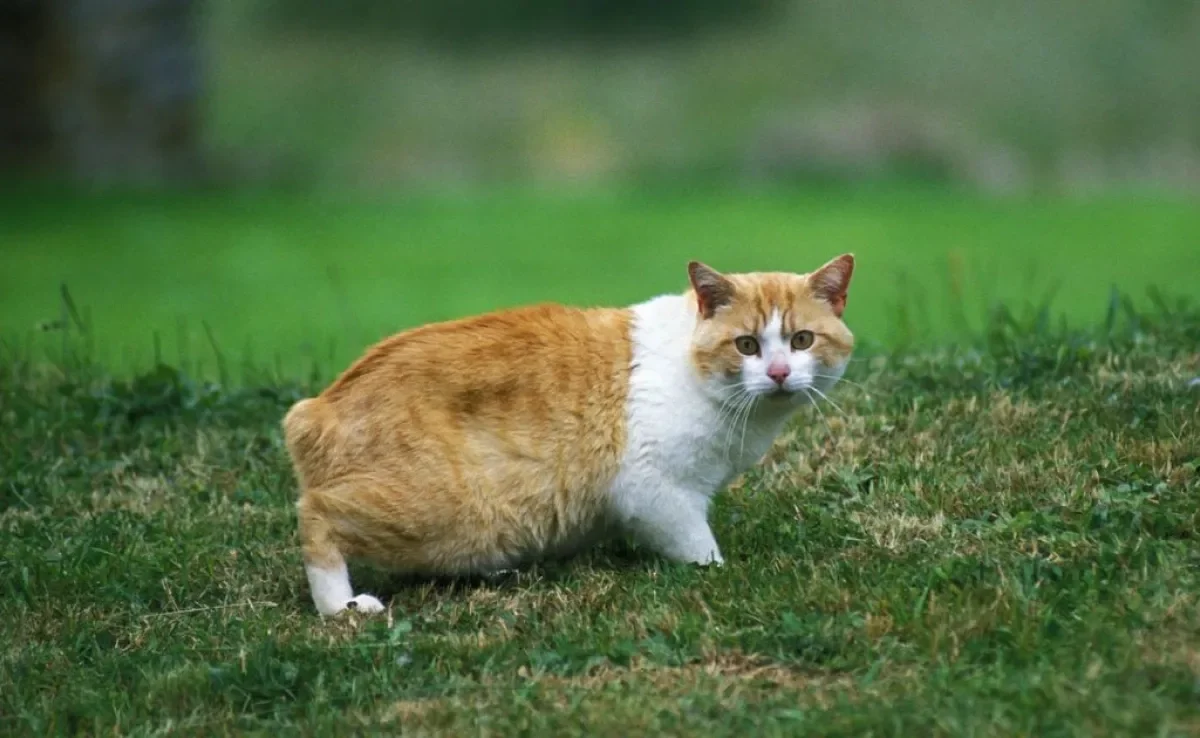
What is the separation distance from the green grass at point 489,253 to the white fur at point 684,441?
470cm

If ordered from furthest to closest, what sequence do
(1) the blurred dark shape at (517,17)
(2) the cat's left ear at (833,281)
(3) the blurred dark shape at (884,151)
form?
(1) the blurred dark shape at (517,17) < (3) the blurred dark shape at (884,151) < (2) the cat's left ear at (833,281)

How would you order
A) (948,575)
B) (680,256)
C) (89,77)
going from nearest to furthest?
(948,575) → (680,256) → (89,77)

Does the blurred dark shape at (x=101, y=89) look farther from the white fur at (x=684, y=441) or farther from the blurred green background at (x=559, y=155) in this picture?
the white fur at (x=684, y=441)

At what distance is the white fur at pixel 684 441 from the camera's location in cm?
478

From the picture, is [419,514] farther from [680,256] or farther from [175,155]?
[175,155]

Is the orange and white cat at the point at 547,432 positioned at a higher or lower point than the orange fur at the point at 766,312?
lower

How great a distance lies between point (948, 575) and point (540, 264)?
8998 millimetres

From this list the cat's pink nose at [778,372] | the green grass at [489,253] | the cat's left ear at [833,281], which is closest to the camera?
the cat's pink nose at [778,372]

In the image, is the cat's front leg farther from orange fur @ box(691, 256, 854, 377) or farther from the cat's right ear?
the cat's right ear

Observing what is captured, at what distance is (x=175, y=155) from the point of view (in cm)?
1527

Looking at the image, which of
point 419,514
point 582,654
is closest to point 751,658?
point 582,654

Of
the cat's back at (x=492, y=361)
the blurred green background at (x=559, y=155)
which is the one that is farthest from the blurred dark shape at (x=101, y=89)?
the cat's back at (x=492, y=361)

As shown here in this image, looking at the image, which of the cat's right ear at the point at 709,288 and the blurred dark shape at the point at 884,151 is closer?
the cat's right ear at the point at 709,288

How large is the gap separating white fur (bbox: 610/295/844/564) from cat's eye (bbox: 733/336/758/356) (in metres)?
0.02
